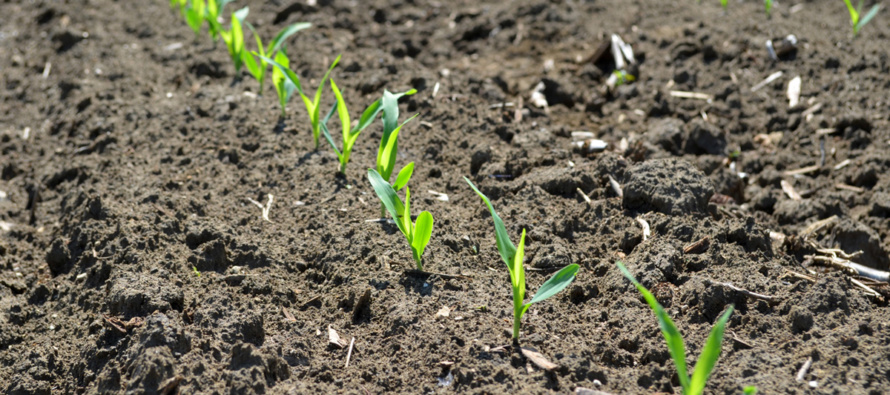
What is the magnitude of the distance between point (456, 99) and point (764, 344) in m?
1.96

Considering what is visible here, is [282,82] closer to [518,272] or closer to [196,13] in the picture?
[196,13]

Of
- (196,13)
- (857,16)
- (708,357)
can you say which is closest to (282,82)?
Result: (196,13)

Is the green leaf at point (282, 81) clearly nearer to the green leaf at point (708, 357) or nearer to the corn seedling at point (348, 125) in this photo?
the corn seedling at point (348, 125)

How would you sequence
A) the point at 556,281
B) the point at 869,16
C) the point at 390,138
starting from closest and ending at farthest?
the point at 556,281, the point at 390,138, the point at 869,16

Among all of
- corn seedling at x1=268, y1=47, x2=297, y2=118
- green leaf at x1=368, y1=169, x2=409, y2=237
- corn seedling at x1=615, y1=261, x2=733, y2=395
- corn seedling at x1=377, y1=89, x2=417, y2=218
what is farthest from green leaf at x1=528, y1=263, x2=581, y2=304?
corn seedling at x1=268, y1=47, x2=297, y2=118

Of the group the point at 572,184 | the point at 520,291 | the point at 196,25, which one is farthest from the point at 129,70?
the point at 520,291

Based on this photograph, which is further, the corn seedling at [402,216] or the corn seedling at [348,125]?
the corn seedling at [348,125]

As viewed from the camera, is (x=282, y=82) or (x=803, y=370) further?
(x=282, y=82)

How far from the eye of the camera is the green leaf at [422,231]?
2.20 metres

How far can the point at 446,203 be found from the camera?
278 centimetres

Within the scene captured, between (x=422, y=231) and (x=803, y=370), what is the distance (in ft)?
3.83

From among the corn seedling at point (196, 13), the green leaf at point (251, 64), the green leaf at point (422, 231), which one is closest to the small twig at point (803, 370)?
the green leaf at point (422, 231)

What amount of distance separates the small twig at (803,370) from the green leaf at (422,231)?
3.71ft

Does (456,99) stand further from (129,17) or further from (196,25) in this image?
Answer: (129,17)
